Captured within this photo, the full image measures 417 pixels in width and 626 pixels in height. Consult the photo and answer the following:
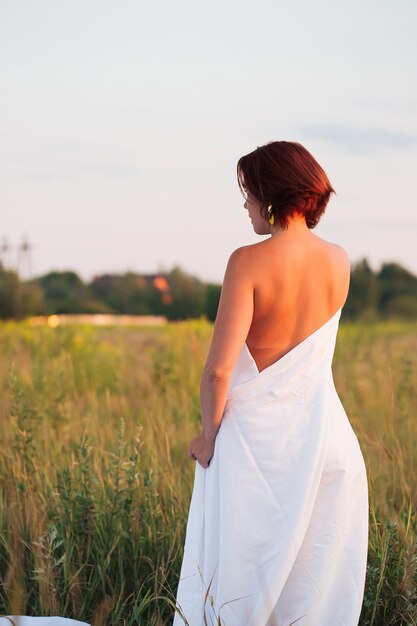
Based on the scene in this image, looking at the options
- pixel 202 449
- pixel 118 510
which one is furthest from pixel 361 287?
pixel 202 449

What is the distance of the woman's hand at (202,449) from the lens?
2.47 metres

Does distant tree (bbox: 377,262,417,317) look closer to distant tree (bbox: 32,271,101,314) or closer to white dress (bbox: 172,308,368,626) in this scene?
distant tree (bbox: 32,271,101,314)

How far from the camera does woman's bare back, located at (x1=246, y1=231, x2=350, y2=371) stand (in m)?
2.28

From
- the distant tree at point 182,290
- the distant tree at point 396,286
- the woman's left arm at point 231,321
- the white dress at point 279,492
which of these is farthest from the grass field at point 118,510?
the distant tree at point 182,290

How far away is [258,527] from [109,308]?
24976mm

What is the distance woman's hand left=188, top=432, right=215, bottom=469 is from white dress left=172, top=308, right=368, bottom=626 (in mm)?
22

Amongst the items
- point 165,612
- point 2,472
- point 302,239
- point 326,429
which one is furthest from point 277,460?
point 2,472

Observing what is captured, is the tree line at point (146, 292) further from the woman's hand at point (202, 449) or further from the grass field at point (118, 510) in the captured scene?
the woman's hand at point (202, 449)

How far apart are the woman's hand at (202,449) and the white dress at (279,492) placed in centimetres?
2

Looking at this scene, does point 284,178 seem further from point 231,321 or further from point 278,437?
point 278,437

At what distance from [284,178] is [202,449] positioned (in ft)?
2.82

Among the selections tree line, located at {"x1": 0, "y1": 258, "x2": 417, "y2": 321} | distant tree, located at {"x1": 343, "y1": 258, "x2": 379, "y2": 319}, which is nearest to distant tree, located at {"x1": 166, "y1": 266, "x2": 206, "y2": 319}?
tree line, located at {"x1": 0, "y1": 258, "x2": 417, "y2": 321}

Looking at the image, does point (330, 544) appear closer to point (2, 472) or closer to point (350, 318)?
point (2, 472)

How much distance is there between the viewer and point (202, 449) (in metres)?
2.50
